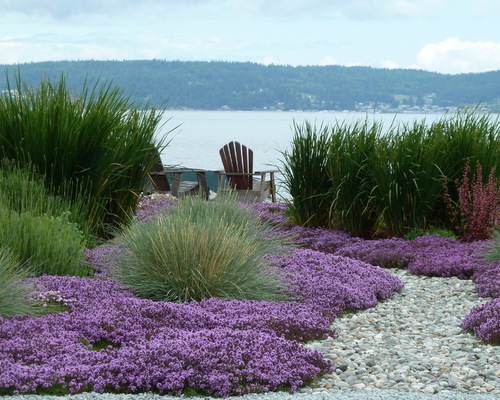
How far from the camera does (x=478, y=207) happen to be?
914 cm

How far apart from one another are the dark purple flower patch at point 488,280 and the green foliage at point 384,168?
1.93 meters

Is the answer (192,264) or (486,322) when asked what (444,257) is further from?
(192,264)

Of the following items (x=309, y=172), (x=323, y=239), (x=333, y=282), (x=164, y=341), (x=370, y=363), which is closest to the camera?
(x=164, y=341)

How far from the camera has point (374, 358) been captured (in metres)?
5.05

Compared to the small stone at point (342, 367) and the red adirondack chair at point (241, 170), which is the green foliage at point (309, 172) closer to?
the red adirondack chair at point (241, 170)

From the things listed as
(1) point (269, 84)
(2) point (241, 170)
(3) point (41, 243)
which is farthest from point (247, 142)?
(3) point (41, 243)

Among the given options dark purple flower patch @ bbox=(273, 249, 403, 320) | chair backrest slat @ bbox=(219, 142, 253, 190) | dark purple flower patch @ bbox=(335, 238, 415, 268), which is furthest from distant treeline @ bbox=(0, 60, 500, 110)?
dark purple flower patch @ bbox=(273, 249, 403, 320)

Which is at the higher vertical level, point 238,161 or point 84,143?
point 84,143

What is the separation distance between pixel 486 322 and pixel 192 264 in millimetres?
2312

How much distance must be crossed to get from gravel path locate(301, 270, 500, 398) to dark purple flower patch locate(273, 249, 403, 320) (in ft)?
0.48

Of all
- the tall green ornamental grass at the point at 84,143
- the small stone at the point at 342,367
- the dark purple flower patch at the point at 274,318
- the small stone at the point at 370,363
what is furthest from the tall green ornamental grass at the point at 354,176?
the small stone at the point at 342,367

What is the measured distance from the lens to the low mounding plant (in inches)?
357

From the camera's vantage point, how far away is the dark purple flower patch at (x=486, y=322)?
17.8 ft

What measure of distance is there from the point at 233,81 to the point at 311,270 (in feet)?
140
